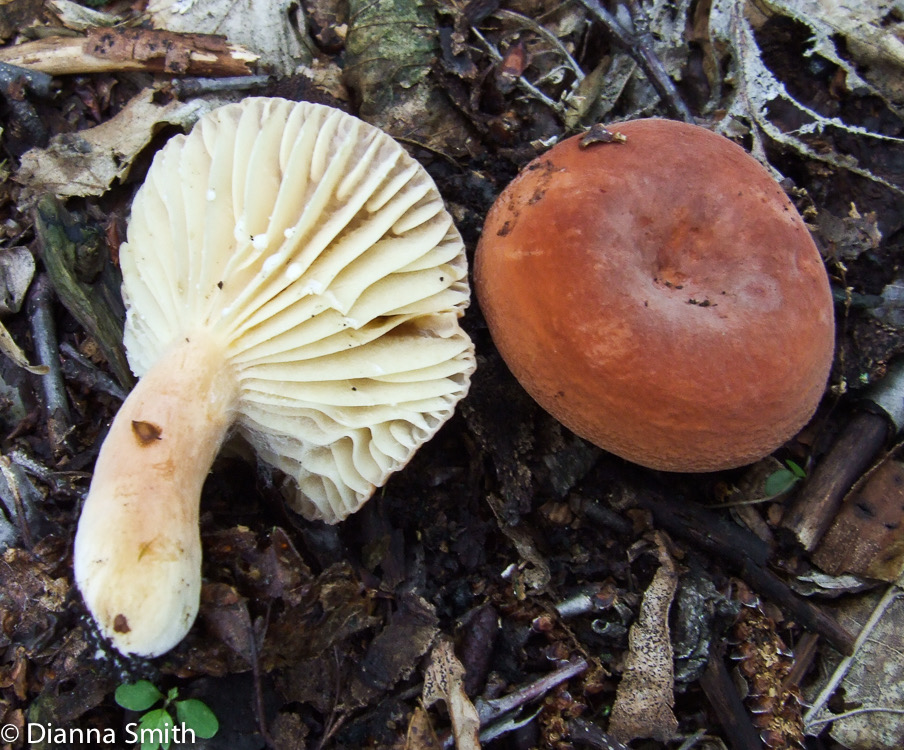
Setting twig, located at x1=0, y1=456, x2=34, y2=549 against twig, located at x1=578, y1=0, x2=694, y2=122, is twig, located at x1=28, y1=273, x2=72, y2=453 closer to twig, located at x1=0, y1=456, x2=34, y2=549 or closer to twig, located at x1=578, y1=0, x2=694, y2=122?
twig, located at x1=0, y1=456, x2=34, y2=549

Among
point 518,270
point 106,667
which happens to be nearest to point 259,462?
point 106,667

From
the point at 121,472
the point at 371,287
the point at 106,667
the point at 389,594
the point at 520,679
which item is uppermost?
the point at 371,287

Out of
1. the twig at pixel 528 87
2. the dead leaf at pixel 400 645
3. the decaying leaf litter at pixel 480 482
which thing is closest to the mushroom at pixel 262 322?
the decaying leaf litter at pixel 480 482

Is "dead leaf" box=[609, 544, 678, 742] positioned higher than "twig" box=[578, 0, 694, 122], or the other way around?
"twig" box=[578, 0, 694, 122]

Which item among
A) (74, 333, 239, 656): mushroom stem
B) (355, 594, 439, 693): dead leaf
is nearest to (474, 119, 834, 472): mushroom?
(355, 594, 439, 693): dead leaf

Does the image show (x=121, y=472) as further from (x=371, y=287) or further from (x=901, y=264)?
(x=901, y=264)

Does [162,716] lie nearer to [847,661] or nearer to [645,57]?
[847,661]

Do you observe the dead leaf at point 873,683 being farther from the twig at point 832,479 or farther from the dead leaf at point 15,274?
the dead leaf at point 15,274
